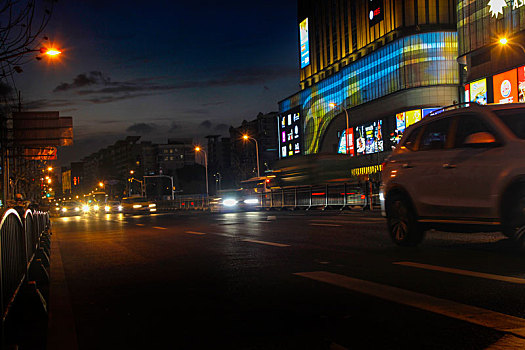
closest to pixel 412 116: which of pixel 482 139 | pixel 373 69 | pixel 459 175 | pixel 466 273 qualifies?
pixel 373 69

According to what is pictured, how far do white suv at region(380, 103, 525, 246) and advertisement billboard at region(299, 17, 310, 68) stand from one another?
113084mm

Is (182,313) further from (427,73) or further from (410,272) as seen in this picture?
(427,73)

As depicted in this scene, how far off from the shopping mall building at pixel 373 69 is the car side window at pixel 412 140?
47855 mm

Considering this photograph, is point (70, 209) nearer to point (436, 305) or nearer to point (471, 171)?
point (471, 171)

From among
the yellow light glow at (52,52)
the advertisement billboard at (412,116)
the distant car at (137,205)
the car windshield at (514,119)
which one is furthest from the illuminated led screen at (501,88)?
the car windshield at (514,119)

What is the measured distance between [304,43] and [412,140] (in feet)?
381

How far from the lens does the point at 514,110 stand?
790 cm

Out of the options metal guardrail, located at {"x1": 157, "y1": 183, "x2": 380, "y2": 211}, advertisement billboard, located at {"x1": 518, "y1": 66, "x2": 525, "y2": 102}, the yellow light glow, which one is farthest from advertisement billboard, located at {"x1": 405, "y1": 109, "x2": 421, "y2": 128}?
the yellow light glow

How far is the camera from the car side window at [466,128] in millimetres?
8180

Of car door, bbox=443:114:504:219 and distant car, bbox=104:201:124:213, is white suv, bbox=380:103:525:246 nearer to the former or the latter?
car door, bbox=443:114:504:219

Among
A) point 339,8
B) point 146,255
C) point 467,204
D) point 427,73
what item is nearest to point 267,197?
point 146,255

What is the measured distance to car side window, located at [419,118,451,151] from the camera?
342 inches

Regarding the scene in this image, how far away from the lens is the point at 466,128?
8.36 meters

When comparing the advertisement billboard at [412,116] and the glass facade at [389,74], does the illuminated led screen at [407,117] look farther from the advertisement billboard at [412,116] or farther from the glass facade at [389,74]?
the glass facade at [389,74]
